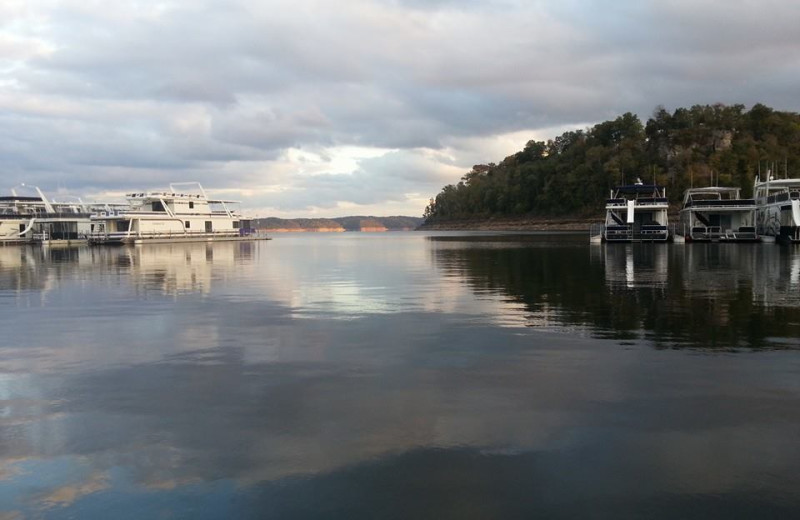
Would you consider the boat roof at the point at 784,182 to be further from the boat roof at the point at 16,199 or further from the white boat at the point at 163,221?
the boat roof at the point at 16,199

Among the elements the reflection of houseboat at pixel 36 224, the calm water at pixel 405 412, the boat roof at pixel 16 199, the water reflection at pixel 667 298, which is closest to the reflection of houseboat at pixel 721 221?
the water reflection at pixel 667 298

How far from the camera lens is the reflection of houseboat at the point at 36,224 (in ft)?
322

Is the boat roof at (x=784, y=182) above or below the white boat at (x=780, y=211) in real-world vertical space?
above

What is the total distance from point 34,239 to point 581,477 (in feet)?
360

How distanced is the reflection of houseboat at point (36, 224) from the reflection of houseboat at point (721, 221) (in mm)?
91780

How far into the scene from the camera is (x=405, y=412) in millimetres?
10117

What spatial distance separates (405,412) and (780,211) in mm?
73032

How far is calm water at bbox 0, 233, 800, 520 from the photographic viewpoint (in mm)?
7199

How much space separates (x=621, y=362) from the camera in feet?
43.7

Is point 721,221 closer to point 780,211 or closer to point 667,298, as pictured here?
point 780,211

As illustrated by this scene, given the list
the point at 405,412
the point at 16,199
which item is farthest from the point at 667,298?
the point at 16,199

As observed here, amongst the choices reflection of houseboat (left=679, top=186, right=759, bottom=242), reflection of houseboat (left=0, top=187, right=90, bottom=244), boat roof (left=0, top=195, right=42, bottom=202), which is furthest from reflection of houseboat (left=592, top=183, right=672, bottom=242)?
boat roof (left=0, top=195, right=42, bottom=202)

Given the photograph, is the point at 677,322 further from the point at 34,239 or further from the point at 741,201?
the point at 34,239

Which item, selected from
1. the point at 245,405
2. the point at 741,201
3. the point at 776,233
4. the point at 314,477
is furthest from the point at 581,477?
the point at 741,201
